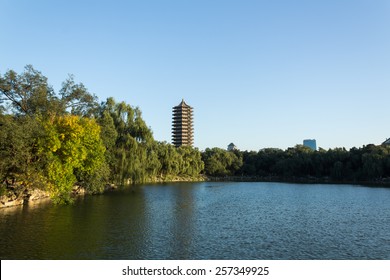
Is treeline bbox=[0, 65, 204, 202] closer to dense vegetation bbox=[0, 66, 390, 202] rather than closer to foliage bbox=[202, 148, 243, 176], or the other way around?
dense vegetation bbox=[0, 66, 390, 202]

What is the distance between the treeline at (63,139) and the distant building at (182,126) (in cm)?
5523

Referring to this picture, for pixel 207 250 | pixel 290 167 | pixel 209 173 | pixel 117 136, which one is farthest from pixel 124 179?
A: pixel 290 167

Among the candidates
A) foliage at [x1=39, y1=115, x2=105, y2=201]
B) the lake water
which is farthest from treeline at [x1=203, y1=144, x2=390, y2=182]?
foliage at [x1=39, y1=115, x2=105, y2=201]

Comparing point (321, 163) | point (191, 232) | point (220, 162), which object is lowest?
point (191, 232)

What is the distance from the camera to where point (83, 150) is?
24484 mm

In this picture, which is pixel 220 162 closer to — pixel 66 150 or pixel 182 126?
pixel 182 126

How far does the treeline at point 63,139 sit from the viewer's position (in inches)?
823

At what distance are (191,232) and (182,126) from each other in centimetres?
8204

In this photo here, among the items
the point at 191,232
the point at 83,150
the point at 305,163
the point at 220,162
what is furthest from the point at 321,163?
the point at 191,232

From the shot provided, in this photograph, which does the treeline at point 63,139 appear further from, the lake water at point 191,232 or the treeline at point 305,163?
the treeline at point 305,163

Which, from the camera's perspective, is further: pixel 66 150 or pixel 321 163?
pixel 321 163

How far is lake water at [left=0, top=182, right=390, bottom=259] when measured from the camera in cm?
1245
